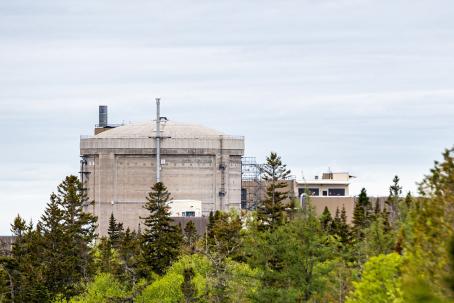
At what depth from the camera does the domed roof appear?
177m

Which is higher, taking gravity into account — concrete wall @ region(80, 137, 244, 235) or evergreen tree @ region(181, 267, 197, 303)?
concrete wall @ region(80, 137, 244, 235)

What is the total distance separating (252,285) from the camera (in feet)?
243

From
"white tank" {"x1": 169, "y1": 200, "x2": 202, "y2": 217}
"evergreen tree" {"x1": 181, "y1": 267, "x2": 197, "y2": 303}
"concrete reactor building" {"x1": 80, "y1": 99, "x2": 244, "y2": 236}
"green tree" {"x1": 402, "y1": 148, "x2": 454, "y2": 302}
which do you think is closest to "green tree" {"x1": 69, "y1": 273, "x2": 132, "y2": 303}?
"evergreen tree" {"x1": 181, "y1": 267, "x2": 197, "y2": 303}

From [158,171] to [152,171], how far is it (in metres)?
1.38

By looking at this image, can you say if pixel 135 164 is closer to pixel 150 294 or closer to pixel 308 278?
pixel 150 294

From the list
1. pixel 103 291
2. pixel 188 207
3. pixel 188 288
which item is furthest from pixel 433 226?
pixel 188 207

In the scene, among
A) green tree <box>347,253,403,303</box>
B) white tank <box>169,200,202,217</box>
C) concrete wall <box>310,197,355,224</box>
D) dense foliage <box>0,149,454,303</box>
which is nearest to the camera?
dense foliage <box>0,149,454,303</box>

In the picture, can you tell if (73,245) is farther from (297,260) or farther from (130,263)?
(297,260)

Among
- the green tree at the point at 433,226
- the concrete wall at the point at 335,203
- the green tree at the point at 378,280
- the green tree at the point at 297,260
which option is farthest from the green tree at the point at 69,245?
the concrete wall at the point at 335,203

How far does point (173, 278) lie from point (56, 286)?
27.3ft

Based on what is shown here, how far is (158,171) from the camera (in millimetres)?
174125

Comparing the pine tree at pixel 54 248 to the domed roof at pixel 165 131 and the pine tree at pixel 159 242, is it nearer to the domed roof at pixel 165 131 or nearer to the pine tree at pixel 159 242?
the pine tree at pixel 159 242

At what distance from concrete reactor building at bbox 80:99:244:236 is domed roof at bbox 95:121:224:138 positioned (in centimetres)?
18

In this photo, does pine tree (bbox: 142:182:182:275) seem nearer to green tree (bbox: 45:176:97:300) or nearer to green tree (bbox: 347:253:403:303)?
green tree (bbox: 45:176:97:300)
